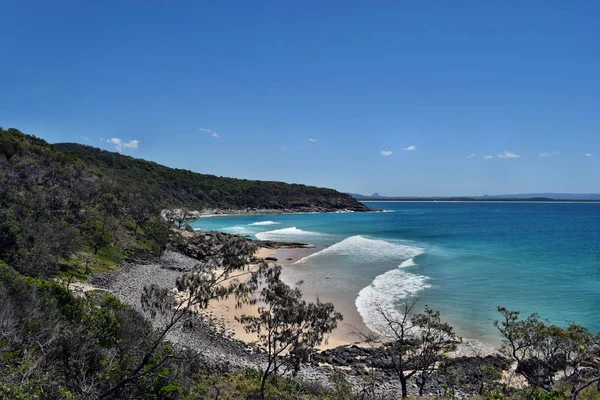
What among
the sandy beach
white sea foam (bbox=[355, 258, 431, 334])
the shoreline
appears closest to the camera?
the shoreline

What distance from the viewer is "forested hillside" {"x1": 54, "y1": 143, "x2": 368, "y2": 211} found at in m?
112

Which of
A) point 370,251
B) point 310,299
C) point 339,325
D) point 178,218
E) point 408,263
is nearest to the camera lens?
point 339,325

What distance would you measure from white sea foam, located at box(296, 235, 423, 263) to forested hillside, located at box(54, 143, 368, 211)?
189ft

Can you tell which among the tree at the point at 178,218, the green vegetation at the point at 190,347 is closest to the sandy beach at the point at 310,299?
the green vegetation at the point at 190,347

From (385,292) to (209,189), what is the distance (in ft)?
378

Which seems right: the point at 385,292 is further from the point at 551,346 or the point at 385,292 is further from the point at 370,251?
the point at 370,251

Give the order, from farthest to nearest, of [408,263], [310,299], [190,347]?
[408,263], [310,299], [190,347]

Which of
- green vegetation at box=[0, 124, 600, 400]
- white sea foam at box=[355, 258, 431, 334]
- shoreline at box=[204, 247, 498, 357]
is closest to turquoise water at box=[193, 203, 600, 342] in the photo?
white sea foam at box=[355, 258, 431, 334]

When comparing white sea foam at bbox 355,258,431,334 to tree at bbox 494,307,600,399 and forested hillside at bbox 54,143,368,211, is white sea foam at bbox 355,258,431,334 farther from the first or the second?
forested hillside at bbox 54,143,368,211

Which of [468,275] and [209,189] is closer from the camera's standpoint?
[468,275]

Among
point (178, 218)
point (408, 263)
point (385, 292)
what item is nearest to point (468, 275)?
point (408, 263)

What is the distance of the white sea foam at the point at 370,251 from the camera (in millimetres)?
47772

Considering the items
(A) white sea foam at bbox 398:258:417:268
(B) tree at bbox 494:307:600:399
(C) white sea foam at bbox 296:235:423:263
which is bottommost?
(A) white sea foam at bbox 398:258:417:268

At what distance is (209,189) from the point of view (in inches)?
5443
